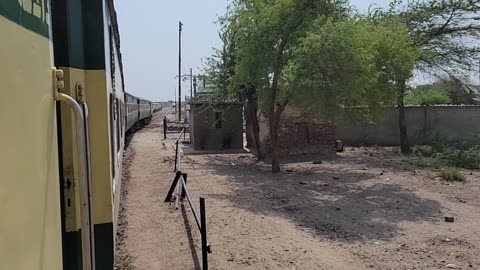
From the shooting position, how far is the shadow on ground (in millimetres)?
8352

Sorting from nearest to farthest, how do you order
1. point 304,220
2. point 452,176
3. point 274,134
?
point 304,220 < point 452,176 < point 274,134

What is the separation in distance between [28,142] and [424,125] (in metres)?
23.9

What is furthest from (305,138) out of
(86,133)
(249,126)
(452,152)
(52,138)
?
(52,138)

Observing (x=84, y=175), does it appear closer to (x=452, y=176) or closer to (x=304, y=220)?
(x=304, y=220)

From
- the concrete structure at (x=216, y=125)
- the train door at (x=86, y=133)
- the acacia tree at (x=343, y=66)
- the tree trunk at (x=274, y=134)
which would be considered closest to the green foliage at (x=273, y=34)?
the acacia tree at (x=343, y=66)

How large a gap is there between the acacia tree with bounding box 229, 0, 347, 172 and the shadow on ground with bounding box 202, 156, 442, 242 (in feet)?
8.45

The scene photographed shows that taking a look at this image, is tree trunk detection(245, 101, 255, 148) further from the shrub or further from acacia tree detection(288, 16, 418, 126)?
the shrub

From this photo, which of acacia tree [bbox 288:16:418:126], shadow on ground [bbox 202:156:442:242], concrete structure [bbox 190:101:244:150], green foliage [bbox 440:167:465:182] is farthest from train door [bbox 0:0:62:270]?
concrete structure [bbox 190:101:244:150]

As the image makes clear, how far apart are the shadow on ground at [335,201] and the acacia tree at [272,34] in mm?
2576

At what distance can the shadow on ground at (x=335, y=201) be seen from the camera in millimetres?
8352

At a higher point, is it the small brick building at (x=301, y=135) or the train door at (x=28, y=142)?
the train door at (x=28, y=142)

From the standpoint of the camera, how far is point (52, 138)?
1.75 m

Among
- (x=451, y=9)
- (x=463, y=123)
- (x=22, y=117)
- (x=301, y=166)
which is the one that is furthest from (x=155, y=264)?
(x=463, y=123)

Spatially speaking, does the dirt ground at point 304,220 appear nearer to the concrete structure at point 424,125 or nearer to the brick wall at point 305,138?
the brick wall at point 305,138
